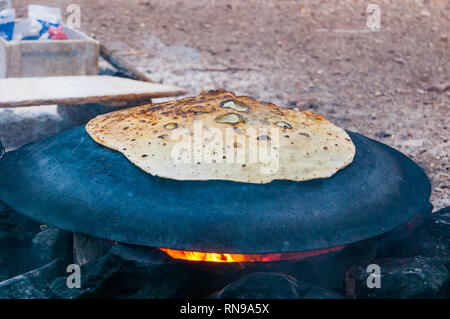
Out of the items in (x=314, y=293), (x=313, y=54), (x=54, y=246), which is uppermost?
(x=314, y=293)

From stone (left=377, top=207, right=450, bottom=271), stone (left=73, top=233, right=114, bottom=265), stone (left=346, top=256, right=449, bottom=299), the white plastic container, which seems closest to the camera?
stone (left=346, top=256, right=449, bottom=299)

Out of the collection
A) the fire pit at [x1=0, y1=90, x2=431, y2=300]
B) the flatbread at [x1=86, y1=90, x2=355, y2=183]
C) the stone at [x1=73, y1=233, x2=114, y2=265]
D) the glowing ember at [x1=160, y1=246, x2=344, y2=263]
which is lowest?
the stone at [x1=73, y1=233, x2=114, y2=265]

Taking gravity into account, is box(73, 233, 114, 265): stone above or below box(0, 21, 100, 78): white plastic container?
below

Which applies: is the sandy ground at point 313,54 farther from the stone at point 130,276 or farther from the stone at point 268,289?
the stone at point 130,276

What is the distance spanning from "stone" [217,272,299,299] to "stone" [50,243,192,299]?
0.70 ft

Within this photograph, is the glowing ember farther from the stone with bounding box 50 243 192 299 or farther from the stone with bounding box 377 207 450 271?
the stone with bounding box 377 207 450 271

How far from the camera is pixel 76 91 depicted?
142 inches

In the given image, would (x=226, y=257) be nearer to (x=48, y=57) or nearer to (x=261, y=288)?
(x=261, y=288)

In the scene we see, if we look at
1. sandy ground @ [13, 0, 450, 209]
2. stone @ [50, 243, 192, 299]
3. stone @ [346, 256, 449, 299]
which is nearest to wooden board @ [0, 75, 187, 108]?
stone @ [50, 243, 192, 299]

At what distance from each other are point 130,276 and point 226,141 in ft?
2.23

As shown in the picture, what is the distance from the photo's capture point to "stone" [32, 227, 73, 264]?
2641mm

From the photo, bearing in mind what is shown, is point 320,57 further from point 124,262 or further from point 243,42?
point 124,262

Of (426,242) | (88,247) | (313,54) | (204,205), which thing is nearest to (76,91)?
(88,247)

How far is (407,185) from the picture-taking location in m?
2.50
